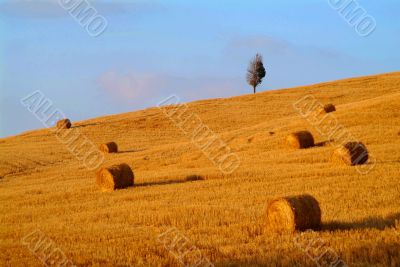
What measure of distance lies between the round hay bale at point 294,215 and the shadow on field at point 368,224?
0.29 meters

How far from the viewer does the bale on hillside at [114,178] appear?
18.3 metres

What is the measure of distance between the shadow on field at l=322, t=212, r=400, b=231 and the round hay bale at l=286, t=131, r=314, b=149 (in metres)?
14.2

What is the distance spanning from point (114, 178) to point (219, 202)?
221 inches

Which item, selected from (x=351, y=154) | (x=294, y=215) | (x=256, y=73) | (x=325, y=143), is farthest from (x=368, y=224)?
(x=256, y=73)

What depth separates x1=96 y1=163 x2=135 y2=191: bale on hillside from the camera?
18.3m

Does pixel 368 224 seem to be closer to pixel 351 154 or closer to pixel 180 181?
pixel 351 154

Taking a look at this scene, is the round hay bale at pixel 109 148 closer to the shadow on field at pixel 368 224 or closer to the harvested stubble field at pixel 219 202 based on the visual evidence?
the harvested stubble field at pixel 219 202

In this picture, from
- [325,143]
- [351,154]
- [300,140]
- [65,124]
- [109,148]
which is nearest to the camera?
[351,154]

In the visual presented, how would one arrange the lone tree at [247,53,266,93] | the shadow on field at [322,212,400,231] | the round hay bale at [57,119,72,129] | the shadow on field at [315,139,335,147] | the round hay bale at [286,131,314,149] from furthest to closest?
the lone tree at [247,53,266,93], the round hay bale at [57,119,72,129], the shadow on field at [315,139,335,147], the round hay bale at [286,131,314,149], the shadow on field at [322,212,400,231]

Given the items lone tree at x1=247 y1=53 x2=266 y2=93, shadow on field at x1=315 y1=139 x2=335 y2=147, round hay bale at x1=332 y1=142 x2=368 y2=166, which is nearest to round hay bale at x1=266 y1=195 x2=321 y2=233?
round hay bale at x1=332 y1=142 x2=368 y2=166

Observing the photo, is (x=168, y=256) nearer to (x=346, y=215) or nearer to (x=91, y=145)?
(x=346, y=215)

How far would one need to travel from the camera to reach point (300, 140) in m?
→ 24.7

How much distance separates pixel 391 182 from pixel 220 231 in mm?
6519

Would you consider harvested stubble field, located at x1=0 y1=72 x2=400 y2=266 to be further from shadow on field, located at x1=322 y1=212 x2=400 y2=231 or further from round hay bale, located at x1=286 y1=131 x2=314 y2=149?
round hay bale, located at x1=286 y1=131 x2=314 y2=149
